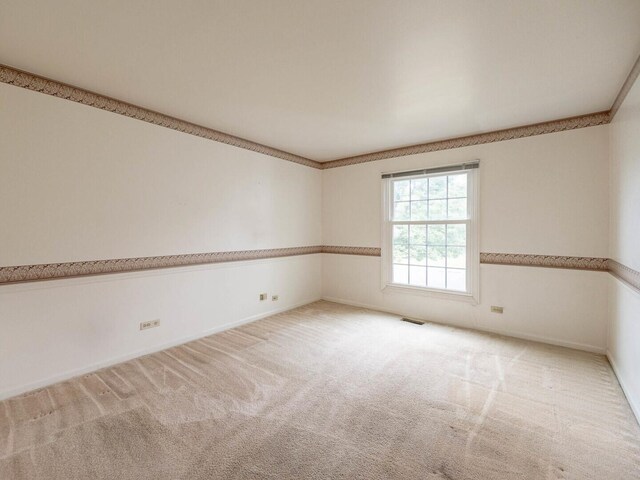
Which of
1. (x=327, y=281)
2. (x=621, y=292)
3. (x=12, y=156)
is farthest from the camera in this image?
(x=327, y=281)

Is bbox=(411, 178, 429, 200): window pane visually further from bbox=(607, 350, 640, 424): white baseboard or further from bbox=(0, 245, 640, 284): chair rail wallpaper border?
bbox=(607, 350, 640, 424): white baseboard

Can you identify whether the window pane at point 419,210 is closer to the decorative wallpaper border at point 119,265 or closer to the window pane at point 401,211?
the window pane at point 401,211

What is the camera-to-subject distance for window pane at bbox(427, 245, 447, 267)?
165 inches

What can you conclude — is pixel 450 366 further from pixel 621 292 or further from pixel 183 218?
pixel 183 218

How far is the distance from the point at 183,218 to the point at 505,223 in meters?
3.84

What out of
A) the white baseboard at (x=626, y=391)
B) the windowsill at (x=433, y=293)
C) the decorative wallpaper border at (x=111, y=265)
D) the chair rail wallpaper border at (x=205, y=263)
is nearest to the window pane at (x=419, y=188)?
the chair rail wallpaper border at (x=205, y=263)

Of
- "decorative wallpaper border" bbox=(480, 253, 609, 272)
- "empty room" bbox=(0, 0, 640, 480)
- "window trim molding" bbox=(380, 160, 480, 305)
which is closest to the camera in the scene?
"empty room" bbox=(0, 0, 640, 480)

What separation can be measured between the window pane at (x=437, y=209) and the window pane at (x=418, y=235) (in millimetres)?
200

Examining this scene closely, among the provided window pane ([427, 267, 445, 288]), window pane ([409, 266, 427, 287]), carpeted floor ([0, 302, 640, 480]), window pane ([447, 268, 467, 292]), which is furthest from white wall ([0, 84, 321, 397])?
window pane ([447, 268, 467, 292])

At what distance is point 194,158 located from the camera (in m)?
3.53

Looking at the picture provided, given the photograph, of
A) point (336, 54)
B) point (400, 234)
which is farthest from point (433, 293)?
point (336, 54)

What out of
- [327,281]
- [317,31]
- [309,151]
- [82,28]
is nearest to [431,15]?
[317,31]

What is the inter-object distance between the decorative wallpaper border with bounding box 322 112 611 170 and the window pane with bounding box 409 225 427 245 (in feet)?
3.53

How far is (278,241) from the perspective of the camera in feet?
15.2
